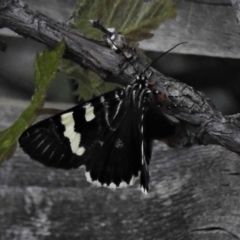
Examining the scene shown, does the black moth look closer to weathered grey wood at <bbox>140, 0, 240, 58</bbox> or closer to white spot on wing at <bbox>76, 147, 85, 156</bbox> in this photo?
white spot on wing at <bbox>76, 147, 85, 156</bbox>

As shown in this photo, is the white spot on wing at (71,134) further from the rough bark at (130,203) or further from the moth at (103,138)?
the rough bark at (130,203)

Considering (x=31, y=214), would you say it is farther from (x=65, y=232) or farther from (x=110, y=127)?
(x=110, y=127)

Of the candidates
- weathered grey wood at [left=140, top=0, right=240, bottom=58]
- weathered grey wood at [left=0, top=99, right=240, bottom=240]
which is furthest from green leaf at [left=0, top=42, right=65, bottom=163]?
weathered grey wood at [left=140, top=0, right=240, bottom=58]

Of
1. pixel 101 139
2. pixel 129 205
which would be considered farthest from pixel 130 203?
pixel 101 139

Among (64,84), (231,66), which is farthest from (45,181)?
(231,66)

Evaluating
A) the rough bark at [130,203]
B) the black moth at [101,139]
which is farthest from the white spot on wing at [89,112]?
the rough bark at [130,203]

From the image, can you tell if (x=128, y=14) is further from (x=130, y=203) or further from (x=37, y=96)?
(x=130, y=203)
